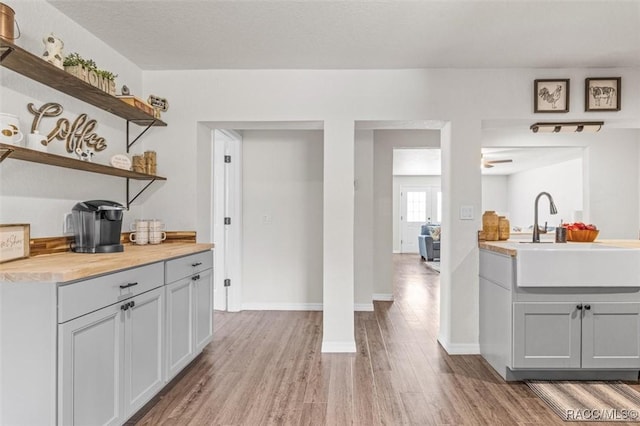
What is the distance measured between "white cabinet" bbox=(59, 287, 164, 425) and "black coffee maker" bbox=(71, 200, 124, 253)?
442 millimetres

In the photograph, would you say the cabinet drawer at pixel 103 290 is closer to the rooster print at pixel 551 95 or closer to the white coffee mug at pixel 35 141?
the white coffee mug at pixel 35 141

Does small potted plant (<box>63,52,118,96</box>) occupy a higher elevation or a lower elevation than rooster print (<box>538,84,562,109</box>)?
lower

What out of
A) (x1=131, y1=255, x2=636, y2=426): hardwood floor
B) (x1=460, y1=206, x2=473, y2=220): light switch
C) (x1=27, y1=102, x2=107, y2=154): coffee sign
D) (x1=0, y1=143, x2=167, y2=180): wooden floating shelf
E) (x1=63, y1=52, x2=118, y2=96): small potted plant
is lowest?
(x1=131, y1=255, x2=636, y2=426): hardwood floor

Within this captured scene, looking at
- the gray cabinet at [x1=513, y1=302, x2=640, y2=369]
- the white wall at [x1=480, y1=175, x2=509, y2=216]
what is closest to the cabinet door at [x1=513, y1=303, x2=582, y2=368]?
the gray cabinet at [x1=513, y1=302, x2=640, y2=369]

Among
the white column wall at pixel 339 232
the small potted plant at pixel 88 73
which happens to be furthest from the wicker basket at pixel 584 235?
the small potted plant at pixel 88 73

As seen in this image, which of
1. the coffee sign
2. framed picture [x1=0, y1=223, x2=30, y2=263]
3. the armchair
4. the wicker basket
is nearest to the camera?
framed picture [x1=0, y1=223, x2=30, y2=263]

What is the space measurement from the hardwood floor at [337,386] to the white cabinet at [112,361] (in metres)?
0.26

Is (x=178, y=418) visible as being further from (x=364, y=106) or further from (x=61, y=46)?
(x=364, y=106)

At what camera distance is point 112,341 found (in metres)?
1.75

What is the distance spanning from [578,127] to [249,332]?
11.3 feet

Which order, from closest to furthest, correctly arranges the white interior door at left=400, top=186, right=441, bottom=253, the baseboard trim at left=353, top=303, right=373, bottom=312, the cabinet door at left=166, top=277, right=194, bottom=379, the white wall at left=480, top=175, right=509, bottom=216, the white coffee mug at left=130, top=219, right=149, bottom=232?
1. the cabinet door at left=166, top=277, right=194, bottom=379
2. the white coffee mug at left=130, top=219, right=149, bottom=232
3. the baseboard trim at left=353, top=303, right=373, bottom=312
4. the white wall at left=480, top=175, right=509, bottom=216
5. the white interior door at left=400, top=186, right=441, bottom=253

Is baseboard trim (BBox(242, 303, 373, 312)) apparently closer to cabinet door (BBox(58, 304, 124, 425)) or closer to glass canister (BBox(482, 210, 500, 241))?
glass canister (BBox(482, 210, 500, 241))


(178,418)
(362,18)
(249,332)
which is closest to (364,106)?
(362,18)

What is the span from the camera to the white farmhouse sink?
237cm
